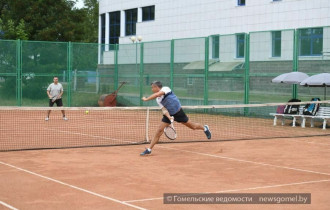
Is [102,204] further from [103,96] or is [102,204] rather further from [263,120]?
[103,96]

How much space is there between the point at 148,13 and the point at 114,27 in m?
5.96

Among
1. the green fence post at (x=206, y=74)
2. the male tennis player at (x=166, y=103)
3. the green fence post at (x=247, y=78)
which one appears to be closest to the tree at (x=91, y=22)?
the green fence post at (x=206, y=74)

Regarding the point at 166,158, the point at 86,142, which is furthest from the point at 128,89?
the point at 166,158

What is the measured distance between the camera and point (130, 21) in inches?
1869

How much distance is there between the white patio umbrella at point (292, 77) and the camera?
1939 cm

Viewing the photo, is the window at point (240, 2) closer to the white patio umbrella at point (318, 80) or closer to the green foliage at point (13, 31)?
the green foliage at point (13, 31)

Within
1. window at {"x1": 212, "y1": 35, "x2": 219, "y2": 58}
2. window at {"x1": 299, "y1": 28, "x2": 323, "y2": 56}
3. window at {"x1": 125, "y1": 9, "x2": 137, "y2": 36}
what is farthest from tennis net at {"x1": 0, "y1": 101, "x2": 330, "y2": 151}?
window at {"x1": 125, "y1": 9, "x2": 137, "y2": 36}

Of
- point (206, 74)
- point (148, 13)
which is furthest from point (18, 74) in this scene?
point (148, 13)

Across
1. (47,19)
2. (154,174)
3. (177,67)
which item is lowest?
(154,174)

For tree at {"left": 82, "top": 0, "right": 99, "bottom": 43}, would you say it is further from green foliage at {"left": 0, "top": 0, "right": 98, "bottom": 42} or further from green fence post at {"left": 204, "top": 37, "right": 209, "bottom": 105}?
green fence post at {"left": 204, "top": 37, "right": 209, "bottom": 105}

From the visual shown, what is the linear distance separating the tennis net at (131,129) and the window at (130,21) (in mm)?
24209

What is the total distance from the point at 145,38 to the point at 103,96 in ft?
56.0

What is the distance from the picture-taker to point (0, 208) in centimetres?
692

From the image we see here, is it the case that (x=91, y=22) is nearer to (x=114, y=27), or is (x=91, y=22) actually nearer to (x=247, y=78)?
(x=114, y=27)
